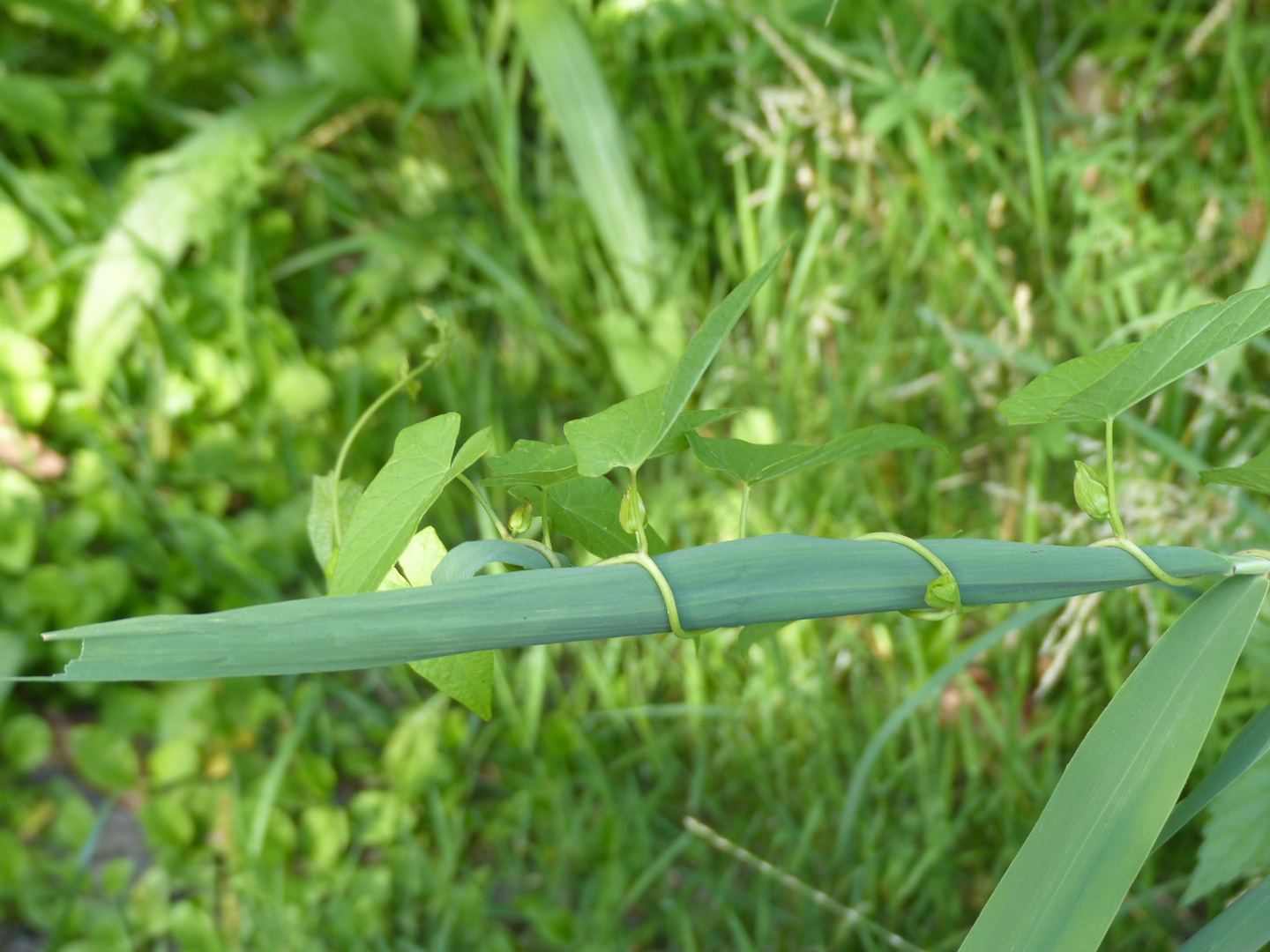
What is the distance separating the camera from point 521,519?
368 millimetres

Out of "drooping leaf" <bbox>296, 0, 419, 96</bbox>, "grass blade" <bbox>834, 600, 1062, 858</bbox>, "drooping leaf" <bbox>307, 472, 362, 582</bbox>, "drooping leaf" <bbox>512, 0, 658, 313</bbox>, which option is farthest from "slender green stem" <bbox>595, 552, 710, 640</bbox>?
"drooping leaf" <bbox>296, 0, 419, 96</bbox>

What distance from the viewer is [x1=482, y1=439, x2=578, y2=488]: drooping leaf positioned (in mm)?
345

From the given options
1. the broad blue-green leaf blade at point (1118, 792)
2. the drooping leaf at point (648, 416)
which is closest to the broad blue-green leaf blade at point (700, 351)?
the drooping leaf at point (648, 416)

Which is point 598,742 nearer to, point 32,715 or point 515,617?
point 32,715

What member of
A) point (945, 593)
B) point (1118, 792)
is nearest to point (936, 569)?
point (945, 593)

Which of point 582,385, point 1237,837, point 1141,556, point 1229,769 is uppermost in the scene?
point 1141,556

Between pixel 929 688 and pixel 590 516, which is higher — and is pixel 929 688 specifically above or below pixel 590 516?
below

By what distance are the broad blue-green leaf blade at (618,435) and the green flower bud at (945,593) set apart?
0.12 metres

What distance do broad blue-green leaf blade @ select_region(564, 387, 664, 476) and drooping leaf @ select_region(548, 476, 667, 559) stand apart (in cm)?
4

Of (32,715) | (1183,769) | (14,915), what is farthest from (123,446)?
(1183,769)

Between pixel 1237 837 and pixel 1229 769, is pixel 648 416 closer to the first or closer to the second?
pixel 1229 769

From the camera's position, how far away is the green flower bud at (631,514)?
1.12ft

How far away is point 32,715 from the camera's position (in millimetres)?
1163

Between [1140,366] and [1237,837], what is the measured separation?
45cm
